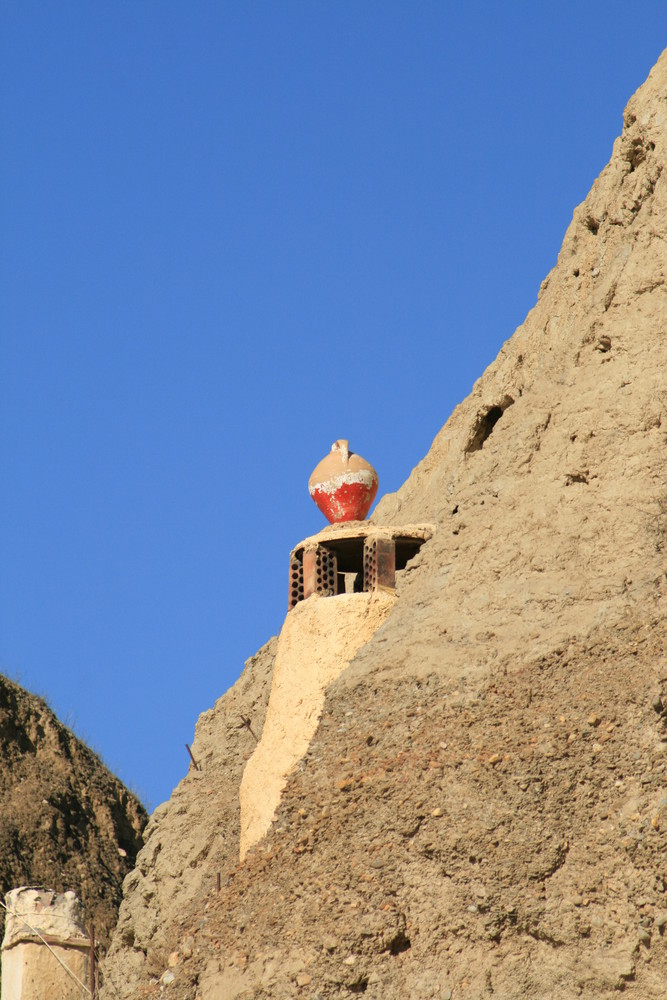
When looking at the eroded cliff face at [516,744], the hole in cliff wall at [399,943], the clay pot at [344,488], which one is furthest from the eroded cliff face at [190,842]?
the hole in cliff wall at [399,943]

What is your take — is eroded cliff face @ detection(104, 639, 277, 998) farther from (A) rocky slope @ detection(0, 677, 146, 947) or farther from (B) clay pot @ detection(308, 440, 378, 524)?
(A) rocky slope @ detection(0, 677, 146, 947)

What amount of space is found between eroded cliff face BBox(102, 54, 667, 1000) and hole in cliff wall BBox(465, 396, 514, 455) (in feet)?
5.59

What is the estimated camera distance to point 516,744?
544 inches

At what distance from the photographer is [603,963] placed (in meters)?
12.4

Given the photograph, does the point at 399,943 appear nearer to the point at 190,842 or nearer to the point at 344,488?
the point at 190,842

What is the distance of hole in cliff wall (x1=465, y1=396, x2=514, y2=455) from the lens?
760 inches

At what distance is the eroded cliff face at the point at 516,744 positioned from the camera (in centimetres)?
1289

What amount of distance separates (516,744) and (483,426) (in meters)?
6.38

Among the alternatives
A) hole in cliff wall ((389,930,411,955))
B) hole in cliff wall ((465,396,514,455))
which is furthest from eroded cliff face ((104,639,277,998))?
hole in cliff wall ((465,396,514,455))

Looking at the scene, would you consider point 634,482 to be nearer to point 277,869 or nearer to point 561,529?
point 561,529

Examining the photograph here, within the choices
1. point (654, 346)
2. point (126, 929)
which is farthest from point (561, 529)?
point (126, 929)

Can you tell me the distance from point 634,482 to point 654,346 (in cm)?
153

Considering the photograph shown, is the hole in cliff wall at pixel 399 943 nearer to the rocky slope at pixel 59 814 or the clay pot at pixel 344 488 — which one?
the clay pot at pixel 344 488

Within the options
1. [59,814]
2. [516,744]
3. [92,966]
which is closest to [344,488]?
[516,744]
